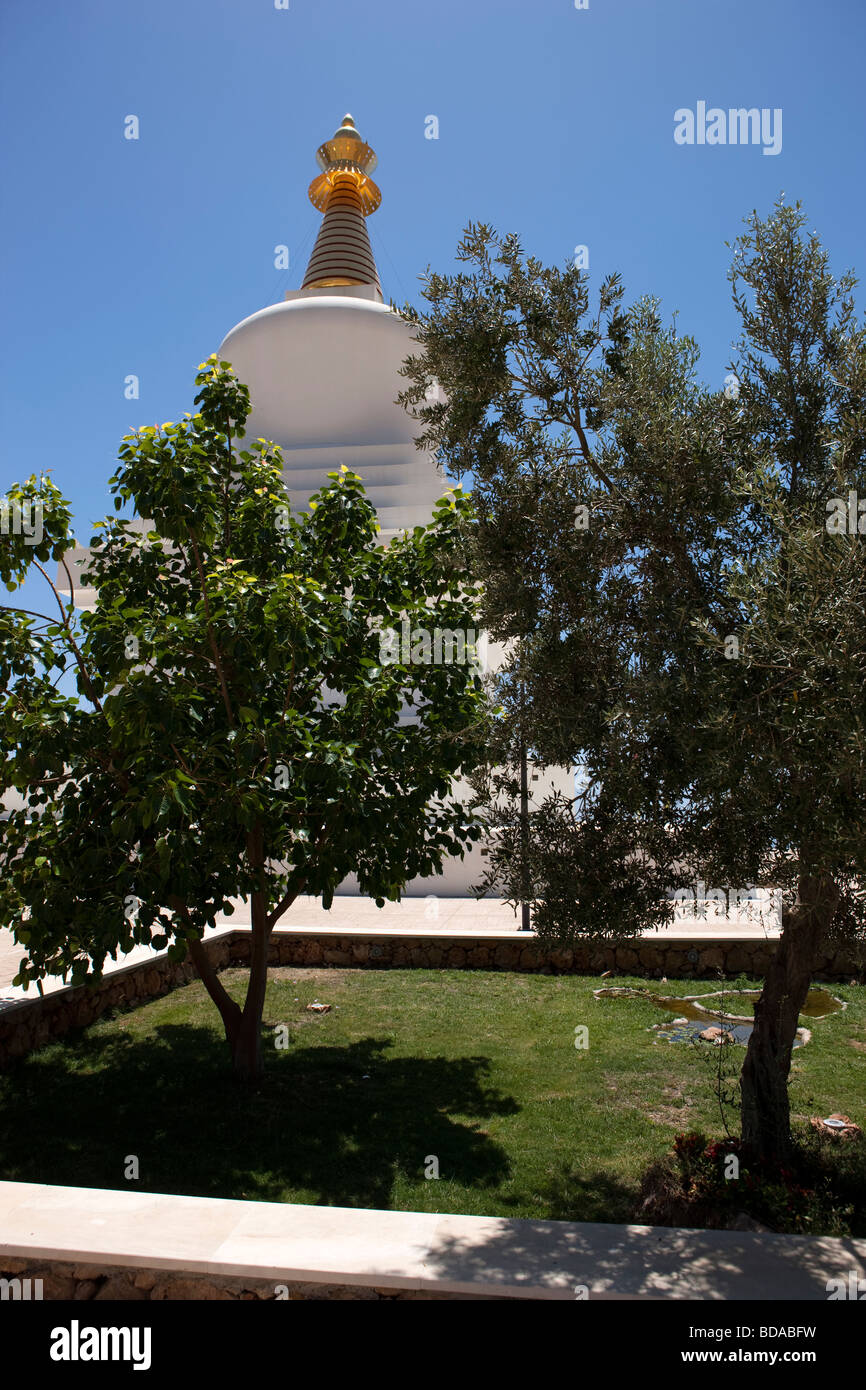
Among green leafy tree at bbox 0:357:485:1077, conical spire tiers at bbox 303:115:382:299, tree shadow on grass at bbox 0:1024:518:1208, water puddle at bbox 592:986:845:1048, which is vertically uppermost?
conical spire tiers at bbox 303:115:382:299

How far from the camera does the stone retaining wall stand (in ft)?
29.5

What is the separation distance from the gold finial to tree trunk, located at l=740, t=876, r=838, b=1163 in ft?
84.3

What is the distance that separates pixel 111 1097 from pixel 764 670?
5.59 metres

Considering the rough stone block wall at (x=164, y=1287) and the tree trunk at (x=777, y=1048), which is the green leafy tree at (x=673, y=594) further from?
the rough stone block wall at (x=164, y=1287)

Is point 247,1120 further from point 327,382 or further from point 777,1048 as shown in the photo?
point 327,382

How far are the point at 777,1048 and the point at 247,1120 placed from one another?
11.4 ft

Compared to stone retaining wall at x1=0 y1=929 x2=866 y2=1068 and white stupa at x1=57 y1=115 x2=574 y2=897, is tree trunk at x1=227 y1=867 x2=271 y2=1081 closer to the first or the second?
stone retaining wall at x1=0 y1=929 x2=866 y2=1068

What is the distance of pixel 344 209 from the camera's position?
24.6 metres

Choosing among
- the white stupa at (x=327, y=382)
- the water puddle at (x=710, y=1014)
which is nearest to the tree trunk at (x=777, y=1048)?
the water puddle at (x=710, y=1014)

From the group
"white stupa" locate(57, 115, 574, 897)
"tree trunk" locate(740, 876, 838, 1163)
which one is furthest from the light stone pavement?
"white stupa" locate(57, 115, 574, 897)

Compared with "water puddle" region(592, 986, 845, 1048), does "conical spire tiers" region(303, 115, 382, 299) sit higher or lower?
higher

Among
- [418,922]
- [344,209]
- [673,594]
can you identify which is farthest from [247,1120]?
[344,209]

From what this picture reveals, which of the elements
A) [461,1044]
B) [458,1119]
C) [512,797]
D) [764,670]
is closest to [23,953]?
[461,1044]

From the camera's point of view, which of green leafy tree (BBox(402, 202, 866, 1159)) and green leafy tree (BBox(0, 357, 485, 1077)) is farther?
green leafy tree (BBox(0, 357, 485, 1077))
